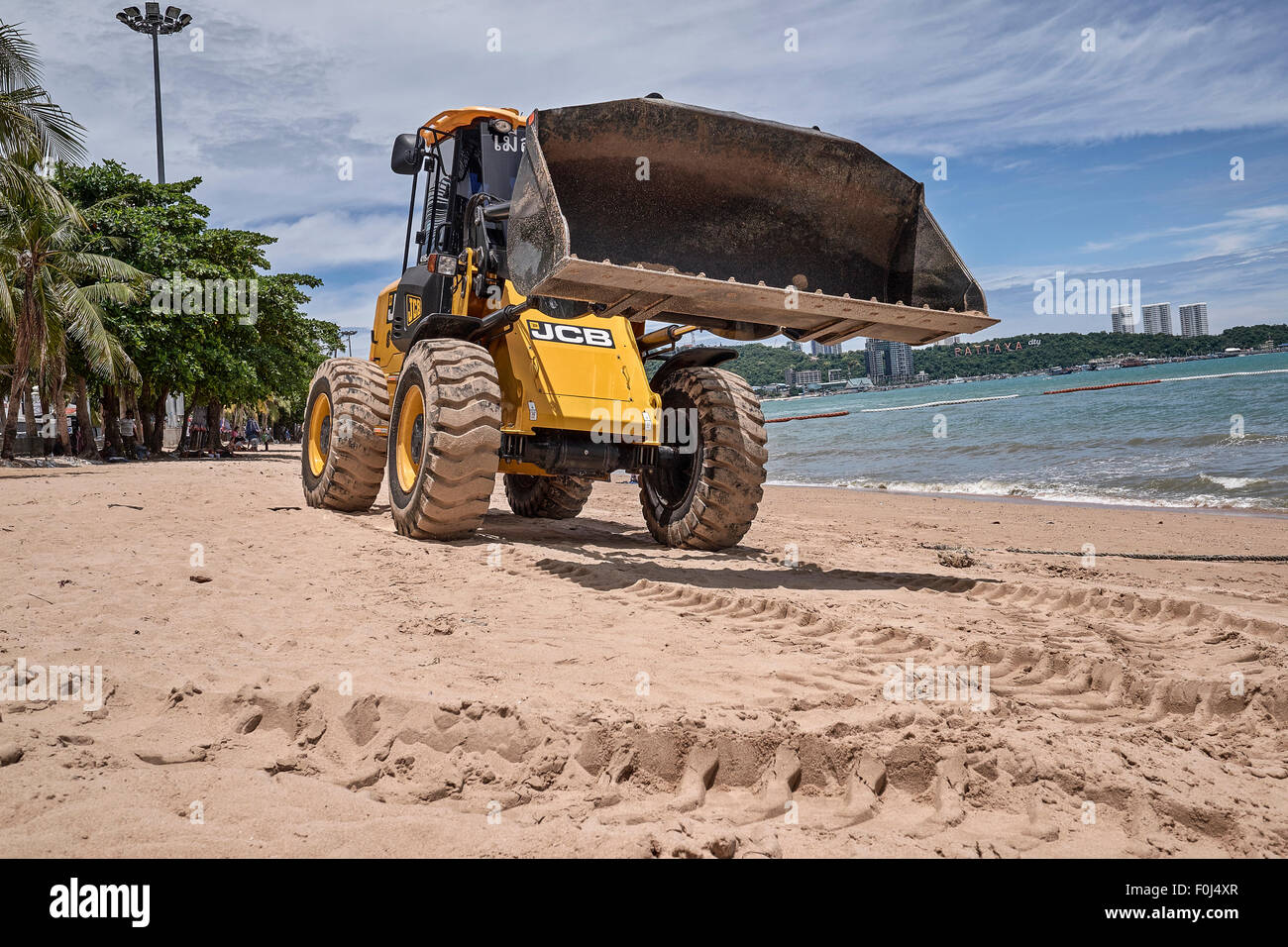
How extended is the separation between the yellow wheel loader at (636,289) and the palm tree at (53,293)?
1606cm

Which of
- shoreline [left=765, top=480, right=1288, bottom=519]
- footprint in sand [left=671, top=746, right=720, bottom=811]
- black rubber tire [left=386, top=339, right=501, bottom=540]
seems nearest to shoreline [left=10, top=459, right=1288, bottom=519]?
shoreline [left=765, top=480, right=1288, bottom=519]

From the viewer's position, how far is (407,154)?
26.8 ft

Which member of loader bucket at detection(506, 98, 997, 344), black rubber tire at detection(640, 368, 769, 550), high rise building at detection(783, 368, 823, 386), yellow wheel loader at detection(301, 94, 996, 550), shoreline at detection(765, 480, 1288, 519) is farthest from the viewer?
high rise building at detection(783, 368, 823, 386)

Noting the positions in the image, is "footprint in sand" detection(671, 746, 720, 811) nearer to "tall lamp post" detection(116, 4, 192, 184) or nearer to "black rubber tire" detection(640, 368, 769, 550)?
"black rubber tire" detection(640, 368, 769, 550)

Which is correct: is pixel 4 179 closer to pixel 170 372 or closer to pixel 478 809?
pixel 170 372

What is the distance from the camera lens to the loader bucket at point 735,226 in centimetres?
530

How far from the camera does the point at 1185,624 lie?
4484 millimetres

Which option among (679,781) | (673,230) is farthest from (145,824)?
(673,230)

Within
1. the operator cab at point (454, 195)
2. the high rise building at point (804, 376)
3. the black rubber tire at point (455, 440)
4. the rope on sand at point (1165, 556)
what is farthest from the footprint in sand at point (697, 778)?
the high rise building at point (804, 376)

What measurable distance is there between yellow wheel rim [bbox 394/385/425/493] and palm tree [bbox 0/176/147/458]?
52.2 ft

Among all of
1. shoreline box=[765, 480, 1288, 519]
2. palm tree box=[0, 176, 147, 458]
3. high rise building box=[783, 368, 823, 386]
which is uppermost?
high rise building box=[783, 368, 823, 386]

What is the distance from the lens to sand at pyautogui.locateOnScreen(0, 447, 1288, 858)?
92.7 inches

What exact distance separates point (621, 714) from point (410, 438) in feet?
16.8
